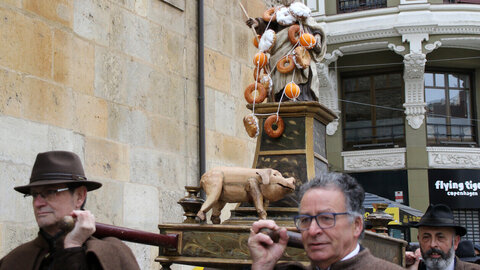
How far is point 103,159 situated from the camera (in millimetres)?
5891

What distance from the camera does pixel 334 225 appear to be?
2.47 m

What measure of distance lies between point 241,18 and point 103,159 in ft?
10.8

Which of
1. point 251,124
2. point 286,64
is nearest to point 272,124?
point 251,124

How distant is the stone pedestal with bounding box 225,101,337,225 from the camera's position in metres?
4.42

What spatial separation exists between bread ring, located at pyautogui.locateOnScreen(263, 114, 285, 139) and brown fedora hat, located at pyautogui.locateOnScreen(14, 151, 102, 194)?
1.88m

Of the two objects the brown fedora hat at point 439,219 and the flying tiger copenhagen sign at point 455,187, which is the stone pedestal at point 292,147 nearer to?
the brown fedora hat at point 439,219

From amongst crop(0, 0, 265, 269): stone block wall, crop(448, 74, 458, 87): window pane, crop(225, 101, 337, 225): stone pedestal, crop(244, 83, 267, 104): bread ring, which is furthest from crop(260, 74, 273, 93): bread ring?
crop(448, 74, 458, 87): window pane

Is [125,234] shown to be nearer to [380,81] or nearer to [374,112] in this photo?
[374,112]

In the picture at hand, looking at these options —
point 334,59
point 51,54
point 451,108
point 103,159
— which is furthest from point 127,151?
point 451,108

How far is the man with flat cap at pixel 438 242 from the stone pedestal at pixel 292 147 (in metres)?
0.81

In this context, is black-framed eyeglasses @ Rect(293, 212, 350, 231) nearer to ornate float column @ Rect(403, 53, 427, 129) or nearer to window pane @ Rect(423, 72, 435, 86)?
ornate float column @ Rect(403, 53, 427, 129)

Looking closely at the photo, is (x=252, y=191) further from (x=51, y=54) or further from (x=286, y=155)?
(x=51, y=54)

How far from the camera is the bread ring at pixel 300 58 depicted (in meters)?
4.89

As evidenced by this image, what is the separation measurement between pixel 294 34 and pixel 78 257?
111 inches
